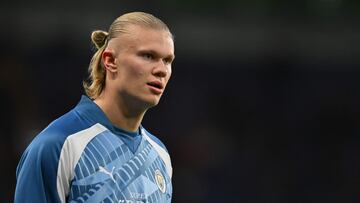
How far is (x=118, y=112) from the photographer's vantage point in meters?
3.32

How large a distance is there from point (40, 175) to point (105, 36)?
0.74 meters

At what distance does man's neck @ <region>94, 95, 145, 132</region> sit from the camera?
3.31 meters

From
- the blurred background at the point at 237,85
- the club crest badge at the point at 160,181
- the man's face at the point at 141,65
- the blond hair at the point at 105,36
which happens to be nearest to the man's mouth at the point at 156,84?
the man's face at the point at 141,65

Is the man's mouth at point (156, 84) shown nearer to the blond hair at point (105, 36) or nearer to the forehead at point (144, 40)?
the forehead at point (144, 40)

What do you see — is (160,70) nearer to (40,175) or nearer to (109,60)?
(109,60)

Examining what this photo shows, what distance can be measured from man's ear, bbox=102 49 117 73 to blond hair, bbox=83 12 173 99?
53mm

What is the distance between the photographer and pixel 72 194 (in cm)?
306

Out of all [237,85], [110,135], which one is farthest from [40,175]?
[237,85]

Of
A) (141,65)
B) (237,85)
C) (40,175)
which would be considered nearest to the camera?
(40,175)

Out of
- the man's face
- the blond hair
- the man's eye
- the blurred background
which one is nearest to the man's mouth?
the man's face

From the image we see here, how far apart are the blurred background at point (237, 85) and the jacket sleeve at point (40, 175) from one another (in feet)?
20.4

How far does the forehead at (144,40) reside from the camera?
10.8ft

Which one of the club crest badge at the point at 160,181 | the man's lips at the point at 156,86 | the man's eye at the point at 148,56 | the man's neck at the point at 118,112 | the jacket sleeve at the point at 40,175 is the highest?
the man's eye at the point at 148,56

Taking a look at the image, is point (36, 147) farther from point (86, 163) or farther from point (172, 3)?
point (172, 3)
